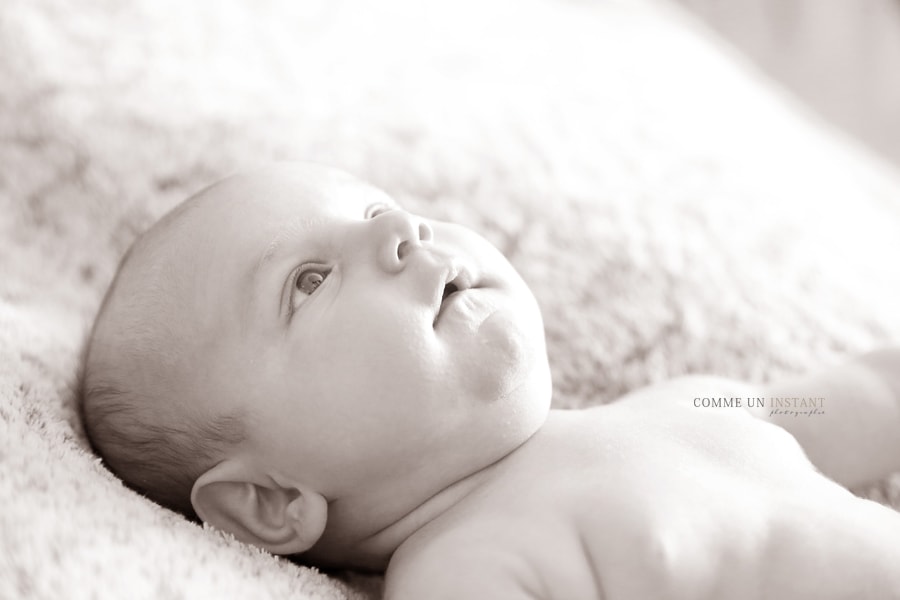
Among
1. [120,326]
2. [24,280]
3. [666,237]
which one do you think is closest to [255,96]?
[24,280]

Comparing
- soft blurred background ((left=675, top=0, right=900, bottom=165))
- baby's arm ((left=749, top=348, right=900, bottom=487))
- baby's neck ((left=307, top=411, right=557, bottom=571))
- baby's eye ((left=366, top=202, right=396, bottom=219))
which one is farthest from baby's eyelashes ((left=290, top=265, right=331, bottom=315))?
soft blurred background ((left=675, top=0, right=900, bottom=165))

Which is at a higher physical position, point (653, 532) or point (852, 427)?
point (653, 532)

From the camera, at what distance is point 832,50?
7.20 ft

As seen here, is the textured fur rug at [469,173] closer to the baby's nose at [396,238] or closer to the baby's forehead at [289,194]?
the baby's forehead at [289,194]

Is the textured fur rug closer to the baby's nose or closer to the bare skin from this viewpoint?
the bare skin

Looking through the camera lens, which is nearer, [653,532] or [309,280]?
[653,532]

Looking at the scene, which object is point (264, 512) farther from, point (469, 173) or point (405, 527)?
point (469, 173)

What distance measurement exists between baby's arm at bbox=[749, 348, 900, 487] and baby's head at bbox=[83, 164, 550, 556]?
38cm

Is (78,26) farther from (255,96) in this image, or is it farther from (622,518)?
(622,518)

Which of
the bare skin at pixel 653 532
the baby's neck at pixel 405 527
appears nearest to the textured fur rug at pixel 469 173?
the baby's neck at pixel 405 527

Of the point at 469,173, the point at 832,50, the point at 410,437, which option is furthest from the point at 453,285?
the point at 832,50

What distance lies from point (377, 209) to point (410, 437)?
312 millimetres

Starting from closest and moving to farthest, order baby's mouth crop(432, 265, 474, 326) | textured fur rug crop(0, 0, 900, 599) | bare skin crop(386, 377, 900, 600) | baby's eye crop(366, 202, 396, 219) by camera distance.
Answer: bare skin crop(386, 377, 900, 600)
baby's mouth crop(432, 265, 474, 326)
baby's eye crop(366, 202, 396, 219)
textured fur rug crop(0, 0, 900, 599)

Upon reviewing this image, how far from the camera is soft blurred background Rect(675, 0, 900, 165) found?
2090 mm
